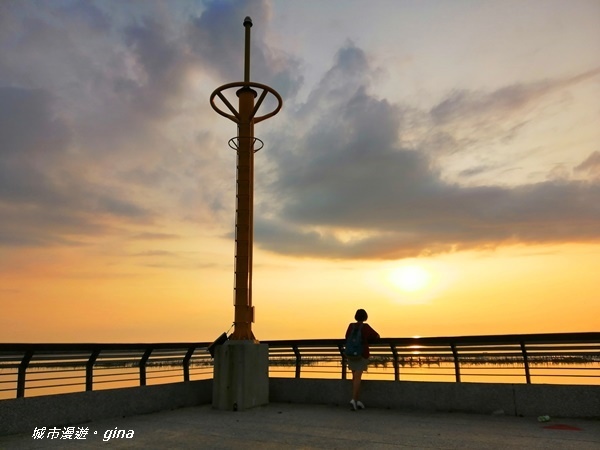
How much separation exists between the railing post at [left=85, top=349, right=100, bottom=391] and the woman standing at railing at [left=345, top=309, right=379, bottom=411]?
4.66 metres

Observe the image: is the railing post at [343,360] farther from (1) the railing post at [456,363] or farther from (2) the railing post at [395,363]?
(1) the railing post at [456,363]

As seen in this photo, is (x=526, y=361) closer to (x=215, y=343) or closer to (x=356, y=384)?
(x=356, y=384)

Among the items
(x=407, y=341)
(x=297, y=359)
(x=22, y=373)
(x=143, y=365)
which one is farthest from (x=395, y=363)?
(x=22, y=373)

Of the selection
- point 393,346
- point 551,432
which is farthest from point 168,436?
point 551,432

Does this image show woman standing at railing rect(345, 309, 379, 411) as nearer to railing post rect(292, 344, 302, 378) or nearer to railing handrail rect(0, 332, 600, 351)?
railing handrail rect(0, 332, 600, 351)

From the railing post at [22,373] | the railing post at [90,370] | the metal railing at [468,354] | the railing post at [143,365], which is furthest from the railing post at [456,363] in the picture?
the railing post at [22,373]

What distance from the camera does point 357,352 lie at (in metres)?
10.1

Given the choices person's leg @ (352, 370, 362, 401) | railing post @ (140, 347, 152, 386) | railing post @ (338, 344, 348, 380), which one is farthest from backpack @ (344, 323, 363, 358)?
railing post @ (140, 347, 152, 386)

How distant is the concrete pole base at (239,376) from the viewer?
10383mm

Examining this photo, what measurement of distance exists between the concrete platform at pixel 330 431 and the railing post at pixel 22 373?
2.07 ft

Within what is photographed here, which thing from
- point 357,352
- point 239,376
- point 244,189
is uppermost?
point 244,189

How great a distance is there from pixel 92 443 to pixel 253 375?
4.12 m

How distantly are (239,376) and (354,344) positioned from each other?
7.97ft

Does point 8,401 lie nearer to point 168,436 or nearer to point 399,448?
point 168,436
